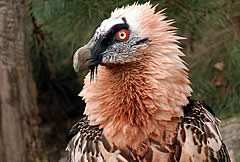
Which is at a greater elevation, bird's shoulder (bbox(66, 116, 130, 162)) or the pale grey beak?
the pale grey beak

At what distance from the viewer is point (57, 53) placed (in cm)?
812

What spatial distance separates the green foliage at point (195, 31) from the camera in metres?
6.42

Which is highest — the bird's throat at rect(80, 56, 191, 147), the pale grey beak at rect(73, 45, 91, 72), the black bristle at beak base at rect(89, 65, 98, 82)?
the pale grey beak at rect(73, 45, 91, 72)

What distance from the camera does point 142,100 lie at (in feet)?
14.0

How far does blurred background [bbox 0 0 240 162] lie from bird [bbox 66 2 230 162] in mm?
1932

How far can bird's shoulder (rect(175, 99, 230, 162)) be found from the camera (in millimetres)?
4242

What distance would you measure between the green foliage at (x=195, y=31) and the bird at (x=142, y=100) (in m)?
2.13

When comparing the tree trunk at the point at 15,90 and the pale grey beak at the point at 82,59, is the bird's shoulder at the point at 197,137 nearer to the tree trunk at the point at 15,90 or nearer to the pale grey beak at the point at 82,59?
the pale grey beak at the point at 82,59

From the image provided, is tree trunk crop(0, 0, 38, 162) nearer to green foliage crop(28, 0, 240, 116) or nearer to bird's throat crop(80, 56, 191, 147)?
green foliage crop(28, 0, 240, 116)

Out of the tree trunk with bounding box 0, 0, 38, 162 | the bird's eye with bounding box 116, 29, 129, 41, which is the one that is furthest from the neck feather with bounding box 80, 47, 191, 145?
the tree trunk with bounding box 0, 0, 38, 162

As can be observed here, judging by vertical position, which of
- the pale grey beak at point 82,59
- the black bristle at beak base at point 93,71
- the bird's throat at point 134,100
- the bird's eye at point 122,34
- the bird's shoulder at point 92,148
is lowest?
the bird's shoulder at point 92,148

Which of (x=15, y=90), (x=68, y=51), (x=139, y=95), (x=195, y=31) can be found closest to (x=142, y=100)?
(x=139, y=95)

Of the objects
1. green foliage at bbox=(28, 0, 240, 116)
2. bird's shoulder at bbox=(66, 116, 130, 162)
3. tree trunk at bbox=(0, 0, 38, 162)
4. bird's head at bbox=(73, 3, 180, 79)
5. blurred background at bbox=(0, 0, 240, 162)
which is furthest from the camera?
green foliage at bbox=(28, 0, 240, 116)

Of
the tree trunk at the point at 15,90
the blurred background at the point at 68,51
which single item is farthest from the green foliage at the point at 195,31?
the tree trunk at the point at 15,90
